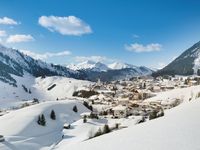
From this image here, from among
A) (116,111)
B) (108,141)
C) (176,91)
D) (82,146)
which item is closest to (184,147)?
(108,141)

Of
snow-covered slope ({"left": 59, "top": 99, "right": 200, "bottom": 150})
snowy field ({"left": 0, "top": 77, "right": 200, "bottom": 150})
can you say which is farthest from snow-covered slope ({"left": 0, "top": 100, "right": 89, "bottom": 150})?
snow-covered slope ({"left": 59, "top": 99, "right": 200, "bottom": 150})

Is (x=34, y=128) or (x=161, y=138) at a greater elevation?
(x=161, y=138)

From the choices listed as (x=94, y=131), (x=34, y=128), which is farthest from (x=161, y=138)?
(x=34, y=128)

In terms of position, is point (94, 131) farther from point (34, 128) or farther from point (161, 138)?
point (161, 138)

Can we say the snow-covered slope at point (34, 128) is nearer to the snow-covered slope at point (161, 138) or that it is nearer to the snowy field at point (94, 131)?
the snowy field at point (94, 131)

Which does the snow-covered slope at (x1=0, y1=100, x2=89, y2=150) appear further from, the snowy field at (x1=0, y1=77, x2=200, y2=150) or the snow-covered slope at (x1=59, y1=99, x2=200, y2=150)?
the snow-covered slope at (x1=59, y1=99, x2=200, y2=150)

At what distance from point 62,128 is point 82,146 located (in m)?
47.3

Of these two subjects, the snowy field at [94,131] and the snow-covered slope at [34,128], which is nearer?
the snowy field at [94,131]

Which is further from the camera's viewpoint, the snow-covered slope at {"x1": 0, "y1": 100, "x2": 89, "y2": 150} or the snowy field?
the snow-covered slope at {"x1": 0, "y1": 100, "x2": 89, "y2": 150}

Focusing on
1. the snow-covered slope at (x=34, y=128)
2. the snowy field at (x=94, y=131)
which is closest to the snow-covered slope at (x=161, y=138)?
the snowy field at (x=94, y=131)

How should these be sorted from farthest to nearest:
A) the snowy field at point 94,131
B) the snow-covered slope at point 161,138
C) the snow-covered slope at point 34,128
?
the snow-covered slope at point 34,128 → the snowy field at point 94,131 → the snow-covered slope at point 161,138

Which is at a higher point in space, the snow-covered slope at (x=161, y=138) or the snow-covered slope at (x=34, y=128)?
the snow-covered slope at (x=161, y=138)

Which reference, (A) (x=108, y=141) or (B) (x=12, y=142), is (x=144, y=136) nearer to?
(A) (x=108, y=141)

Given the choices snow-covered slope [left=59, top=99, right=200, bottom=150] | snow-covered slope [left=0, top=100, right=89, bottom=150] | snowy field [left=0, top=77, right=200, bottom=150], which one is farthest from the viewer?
snow-covered slope [left=0, top=100, right=89, bottom=150]
